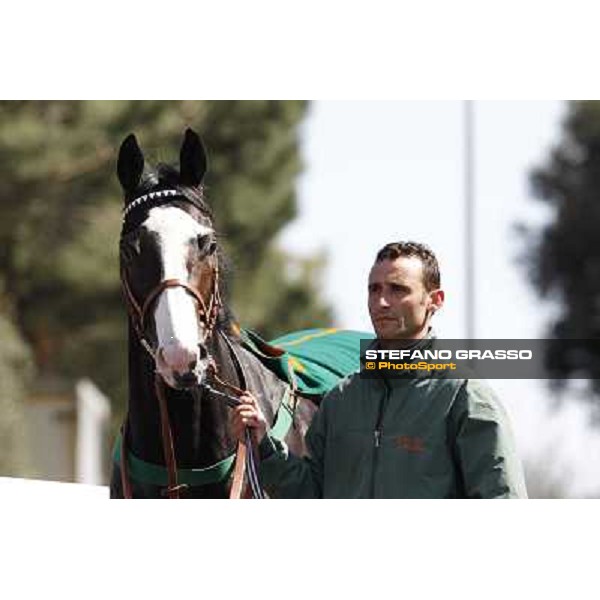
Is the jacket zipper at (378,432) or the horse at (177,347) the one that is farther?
the horse at (177,347)

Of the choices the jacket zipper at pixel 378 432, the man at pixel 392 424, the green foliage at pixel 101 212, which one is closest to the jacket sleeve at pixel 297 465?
the man at pixel 392 424

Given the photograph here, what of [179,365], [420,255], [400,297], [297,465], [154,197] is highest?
[154,197]

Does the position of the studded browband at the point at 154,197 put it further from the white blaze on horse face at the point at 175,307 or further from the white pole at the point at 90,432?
the white pole at the point at 90,432

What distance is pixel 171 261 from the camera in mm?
3619

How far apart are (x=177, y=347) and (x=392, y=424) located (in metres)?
0.63

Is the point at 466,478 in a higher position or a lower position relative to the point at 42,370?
lower

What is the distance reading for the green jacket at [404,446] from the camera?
119 inches

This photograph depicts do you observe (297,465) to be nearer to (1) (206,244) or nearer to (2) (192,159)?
(1) (206,244)

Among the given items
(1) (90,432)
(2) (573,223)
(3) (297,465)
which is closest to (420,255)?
(3) (297,465)

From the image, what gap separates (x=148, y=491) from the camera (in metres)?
3.83

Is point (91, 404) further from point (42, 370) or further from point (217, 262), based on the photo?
point (217, 262)

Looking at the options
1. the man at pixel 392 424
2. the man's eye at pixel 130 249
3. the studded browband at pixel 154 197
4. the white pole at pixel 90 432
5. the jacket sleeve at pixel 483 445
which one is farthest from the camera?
the white pole at pixel 90 432

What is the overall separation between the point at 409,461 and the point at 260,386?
3.21ft
